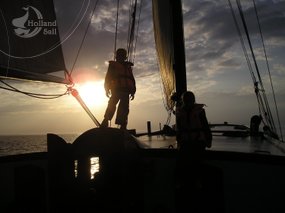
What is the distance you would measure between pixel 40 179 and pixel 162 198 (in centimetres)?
265

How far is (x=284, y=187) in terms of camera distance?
582 cm

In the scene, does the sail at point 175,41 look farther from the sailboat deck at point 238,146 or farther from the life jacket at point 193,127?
the life jacket at point 193,127

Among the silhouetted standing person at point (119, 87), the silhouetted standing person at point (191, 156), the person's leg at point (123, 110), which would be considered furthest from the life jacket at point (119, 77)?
the silhouetted standing person at point (191, 156)

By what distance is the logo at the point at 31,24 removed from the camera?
9156mm

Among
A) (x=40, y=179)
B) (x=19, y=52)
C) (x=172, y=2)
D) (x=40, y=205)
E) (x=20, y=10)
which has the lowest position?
(x=40, y=205)

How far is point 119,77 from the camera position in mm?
7898

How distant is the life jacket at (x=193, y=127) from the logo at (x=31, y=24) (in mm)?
5462

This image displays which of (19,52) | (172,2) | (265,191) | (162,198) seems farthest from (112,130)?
(172,2)

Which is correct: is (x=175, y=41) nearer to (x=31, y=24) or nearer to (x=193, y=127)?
(x=31, y=24)

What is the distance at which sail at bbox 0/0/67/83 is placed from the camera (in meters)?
8.45

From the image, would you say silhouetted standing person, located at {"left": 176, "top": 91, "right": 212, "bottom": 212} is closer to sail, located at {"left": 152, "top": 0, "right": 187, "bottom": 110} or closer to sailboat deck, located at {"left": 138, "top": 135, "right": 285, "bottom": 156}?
sailboat deck, located at {"left": 138, "top": 135, "right": 285, "bottom": 156}

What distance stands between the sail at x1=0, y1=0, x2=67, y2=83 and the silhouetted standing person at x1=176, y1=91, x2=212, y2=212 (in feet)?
14.5

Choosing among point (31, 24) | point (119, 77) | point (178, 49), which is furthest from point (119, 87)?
point (178, 49)

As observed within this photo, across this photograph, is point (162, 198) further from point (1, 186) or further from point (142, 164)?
point (1, 186)
